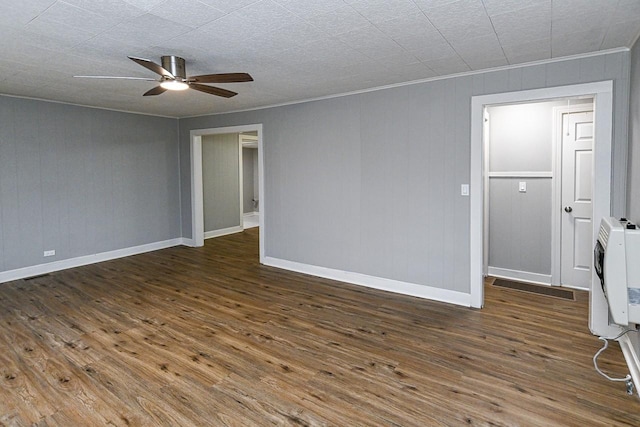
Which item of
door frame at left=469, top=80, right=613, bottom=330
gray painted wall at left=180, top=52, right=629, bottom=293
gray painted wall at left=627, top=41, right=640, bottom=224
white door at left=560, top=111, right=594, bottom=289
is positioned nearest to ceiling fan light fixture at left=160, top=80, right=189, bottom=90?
gray painted wall at left=180, top=52, right=629, bottom=293

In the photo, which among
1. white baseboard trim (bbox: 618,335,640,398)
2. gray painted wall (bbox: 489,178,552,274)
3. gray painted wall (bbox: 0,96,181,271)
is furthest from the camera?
gray painted wall (bbox: 0,96,181,271)

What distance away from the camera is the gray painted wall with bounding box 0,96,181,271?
4.93 m

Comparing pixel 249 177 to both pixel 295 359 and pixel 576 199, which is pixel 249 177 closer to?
pixel 576 199

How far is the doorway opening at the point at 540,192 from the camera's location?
4258 millimetres

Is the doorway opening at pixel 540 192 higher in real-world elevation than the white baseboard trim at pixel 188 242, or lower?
higher

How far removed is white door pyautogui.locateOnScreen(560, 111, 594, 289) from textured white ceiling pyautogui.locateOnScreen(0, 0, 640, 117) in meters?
1.40

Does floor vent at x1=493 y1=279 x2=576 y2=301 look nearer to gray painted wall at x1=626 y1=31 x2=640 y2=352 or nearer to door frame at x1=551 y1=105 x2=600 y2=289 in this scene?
door frame at x1=551 y1=105 x2=600 y2=289

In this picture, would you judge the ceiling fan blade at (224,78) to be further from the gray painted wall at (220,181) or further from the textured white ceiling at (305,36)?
the gray painted wall at (220,181)

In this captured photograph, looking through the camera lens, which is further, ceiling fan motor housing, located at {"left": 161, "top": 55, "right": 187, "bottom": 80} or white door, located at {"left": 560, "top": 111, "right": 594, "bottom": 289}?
white door, located at {"left": 560, "top": 111, "right": 594, "bottom": 289}

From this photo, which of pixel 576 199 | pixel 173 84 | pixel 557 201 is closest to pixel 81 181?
pixel 173 84

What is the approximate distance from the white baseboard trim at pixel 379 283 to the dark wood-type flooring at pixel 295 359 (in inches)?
5.8

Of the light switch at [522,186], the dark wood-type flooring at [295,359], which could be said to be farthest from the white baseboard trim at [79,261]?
the light switch at [522,186]

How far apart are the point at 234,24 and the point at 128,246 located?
4905mm

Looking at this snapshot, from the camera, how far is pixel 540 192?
4.55 m
